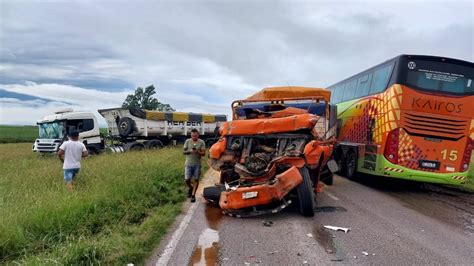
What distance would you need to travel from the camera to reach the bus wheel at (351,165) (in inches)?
518

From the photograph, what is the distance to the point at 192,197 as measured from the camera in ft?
30.0

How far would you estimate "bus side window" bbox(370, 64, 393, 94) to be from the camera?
1119 centimetres

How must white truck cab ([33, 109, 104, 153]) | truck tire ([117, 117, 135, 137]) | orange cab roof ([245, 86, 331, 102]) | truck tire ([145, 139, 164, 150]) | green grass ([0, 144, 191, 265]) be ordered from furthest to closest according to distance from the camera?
truck tire ([145, 139, 164, 150])
truck tire ([117, 117, 135, 137])
white truck cab ([33, 109, 104, 153])
orange cab roof ([245, 86, 331, 102])
green grass ([0, 144, 191, 265])

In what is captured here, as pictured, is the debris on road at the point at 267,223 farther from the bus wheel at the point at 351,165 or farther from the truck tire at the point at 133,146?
the truck tire at the point at 133,146

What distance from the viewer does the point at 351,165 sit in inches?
534

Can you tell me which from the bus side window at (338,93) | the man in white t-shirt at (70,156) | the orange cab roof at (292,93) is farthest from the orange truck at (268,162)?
the bus side window at (338,93)

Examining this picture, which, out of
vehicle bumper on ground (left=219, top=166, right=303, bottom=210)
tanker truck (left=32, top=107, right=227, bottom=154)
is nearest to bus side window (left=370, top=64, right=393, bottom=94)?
vehicle bumper on ground (left=219, top=166, right=303, bottom=210)

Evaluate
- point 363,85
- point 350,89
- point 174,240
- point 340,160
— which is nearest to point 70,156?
point 174,240

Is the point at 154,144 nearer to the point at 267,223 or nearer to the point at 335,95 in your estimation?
the point at 335,95

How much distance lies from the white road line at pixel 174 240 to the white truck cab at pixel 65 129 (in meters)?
13.8

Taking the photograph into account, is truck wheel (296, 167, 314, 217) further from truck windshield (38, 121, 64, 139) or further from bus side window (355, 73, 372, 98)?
truck windshield (38, 121, 64, 139)

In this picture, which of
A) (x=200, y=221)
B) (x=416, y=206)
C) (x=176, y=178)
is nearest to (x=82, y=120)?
(x=176, y=178)

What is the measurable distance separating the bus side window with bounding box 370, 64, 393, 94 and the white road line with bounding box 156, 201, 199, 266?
263 inches

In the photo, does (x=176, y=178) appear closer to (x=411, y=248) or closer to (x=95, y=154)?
(x=411, y=248)
